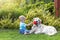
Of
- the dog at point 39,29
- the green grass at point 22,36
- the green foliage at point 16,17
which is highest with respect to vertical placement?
the green foliage at point 16,17

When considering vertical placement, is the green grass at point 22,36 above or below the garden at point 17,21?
below

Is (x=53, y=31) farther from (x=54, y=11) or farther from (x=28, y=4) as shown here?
(x=28, y=4)

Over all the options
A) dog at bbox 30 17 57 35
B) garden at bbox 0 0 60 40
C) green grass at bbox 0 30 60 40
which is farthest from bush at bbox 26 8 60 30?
green grass at bbox 0 30 60 40

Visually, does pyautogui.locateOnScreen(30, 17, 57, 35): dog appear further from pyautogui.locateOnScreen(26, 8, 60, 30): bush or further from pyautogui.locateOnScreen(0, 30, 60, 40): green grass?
pyautogui.locateOnScreen(26, 8, 60, 30): bush

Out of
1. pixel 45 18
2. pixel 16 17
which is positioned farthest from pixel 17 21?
pixel 45 18

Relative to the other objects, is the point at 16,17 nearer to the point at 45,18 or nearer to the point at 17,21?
the point at 17,21

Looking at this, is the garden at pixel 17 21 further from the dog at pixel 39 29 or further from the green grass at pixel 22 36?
the dog at pixel 39 29

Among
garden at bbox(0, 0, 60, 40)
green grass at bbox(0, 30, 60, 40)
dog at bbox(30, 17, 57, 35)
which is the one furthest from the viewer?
dog at bbox(30, 17, 57, 35)

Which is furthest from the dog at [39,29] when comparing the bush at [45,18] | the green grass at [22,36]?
the bush at [45,18]

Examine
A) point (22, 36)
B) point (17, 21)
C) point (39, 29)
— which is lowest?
point (22, 36)

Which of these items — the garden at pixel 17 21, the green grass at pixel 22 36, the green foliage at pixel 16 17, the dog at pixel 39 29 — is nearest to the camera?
the green grass at pixel 22 36

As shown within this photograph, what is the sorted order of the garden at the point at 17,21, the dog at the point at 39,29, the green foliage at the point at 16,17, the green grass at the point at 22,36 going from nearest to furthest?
the green grass at the point at 22,36
the garden at the point at 17,21
the dog at the point at 39,29
the green foliage at the point at 16,17

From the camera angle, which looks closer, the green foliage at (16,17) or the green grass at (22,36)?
the green grass at (22,36)

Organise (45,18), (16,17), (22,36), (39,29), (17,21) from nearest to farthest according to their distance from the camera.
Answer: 1. (22,36)
2. (39,29)
3. (17,21)
4. (45,18)
5. (16,17)
